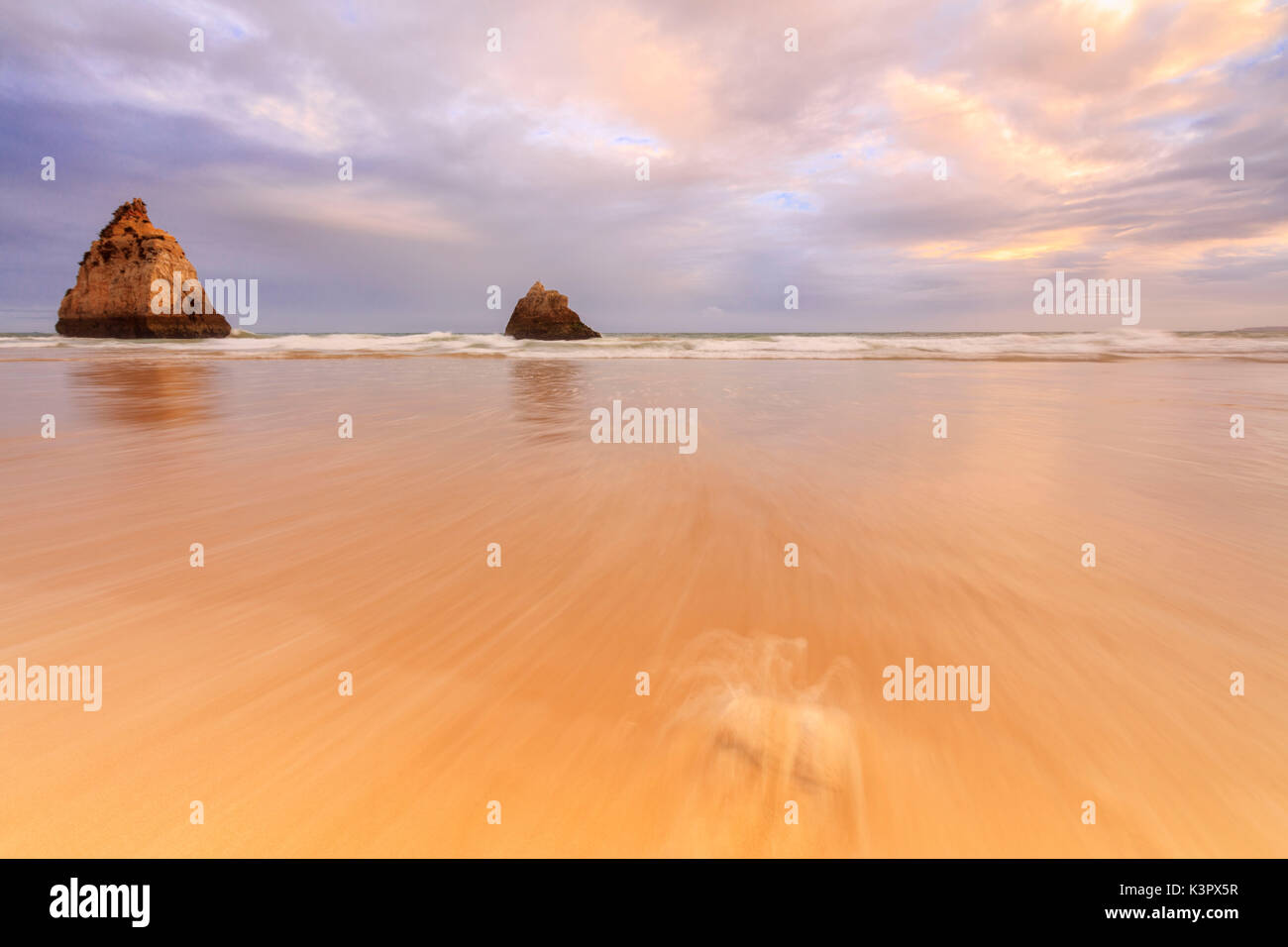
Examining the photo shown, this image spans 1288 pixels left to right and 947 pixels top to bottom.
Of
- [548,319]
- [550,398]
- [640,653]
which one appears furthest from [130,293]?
[640,653]

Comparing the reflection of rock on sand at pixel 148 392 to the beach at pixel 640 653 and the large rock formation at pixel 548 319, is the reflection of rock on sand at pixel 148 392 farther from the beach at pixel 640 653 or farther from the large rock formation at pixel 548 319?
the large rock formation at pixel 548 319

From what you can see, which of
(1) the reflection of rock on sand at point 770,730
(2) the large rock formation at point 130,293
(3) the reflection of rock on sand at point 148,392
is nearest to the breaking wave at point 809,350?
(3) the reflection of rock on sand at point 148,392

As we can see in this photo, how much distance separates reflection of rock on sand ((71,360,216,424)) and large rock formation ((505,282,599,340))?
96.5ft

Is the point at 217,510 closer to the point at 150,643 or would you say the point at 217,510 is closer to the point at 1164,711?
the point at 150,643

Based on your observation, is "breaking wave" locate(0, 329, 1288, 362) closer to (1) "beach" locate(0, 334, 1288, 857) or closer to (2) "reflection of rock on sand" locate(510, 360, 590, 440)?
(2) "reflection of rock on sand" locate(510, 360, 590, 440)

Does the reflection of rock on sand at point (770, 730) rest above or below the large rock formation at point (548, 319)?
below

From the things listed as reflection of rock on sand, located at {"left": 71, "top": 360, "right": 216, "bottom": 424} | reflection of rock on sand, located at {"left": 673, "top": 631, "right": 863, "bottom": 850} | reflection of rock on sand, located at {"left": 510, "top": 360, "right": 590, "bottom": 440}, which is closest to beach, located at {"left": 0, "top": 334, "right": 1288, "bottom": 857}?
reflection of rock on sand, located at {"left": 673, "top": 631, "right": 863, "bottom": 850}

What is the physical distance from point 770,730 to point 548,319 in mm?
45736

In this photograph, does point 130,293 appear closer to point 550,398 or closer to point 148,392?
point 148,392

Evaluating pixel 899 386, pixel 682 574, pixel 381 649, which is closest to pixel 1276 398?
pixel 899 386

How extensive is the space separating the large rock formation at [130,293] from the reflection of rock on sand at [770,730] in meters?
51.7

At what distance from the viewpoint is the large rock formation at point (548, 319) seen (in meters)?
44.0

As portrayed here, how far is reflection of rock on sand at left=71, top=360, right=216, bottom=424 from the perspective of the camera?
7.45m
